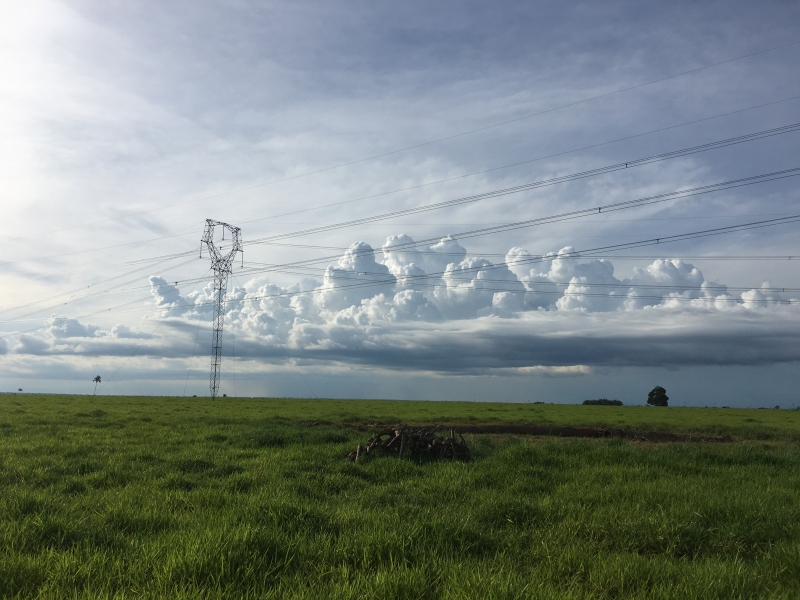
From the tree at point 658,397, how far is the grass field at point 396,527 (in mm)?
118764

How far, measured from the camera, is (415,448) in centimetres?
1498

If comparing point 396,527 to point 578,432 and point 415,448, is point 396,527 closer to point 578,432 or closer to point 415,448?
point 415,448

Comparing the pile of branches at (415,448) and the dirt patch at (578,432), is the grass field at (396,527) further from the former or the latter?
the dirt patch at (578,432)

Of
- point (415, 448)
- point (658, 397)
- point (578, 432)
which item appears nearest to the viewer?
point (415, 448)

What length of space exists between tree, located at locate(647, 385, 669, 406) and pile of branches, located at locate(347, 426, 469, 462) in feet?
401

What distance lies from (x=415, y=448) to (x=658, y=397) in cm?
12410

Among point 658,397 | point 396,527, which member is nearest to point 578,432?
point 396,527

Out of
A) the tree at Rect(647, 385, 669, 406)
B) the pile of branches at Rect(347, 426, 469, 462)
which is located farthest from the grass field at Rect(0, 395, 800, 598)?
the tree at Rect(647, 385, 669, 406)

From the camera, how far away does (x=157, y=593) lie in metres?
5.57

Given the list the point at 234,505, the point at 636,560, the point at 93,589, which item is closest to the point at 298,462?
the point at 234,505

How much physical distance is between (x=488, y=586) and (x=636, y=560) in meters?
2.38

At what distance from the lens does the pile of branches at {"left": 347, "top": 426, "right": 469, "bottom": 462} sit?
14.6m

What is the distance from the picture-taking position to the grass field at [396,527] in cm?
589

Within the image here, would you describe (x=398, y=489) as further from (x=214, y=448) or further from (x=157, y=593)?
(x=214, y=448)
